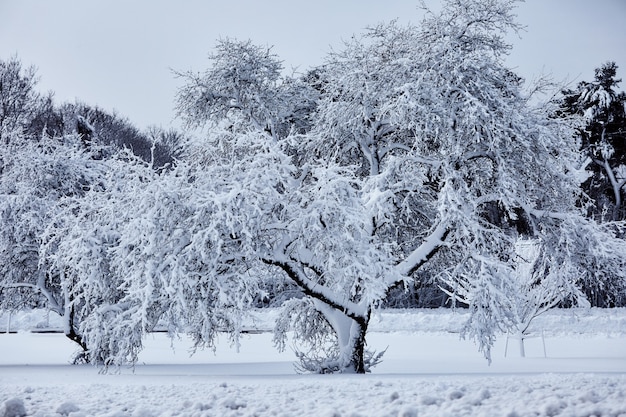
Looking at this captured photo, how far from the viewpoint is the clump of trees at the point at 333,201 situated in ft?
33.0

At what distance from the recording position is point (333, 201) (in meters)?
10.0

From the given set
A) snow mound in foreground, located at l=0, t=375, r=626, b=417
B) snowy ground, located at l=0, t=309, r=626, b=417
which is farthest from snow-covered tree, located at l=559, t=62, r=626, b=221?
snow mound in foreground, located at l=0, t=375, r=626, b=417

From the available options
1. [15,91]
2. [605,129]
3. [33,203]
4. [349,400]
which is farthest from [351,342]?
[605,129]

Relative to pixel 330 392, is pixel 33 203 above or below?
above

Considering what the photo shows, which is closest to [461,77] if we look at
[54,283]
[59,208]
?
[59,208]

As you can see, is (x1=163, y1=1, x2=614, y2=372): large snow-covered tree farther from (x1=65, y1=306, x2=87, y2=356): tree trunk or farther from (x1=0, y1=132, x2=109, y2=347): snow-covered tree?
(x1=65, y1=306, x2=87, y2=356): tree trunk

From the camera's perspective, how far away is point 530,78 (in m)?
13.3

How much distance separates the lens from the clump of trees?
1005 centimetres

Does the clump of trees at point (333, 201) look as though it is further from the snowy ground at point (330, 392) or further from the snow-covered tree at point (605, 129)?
the snow-covered tree at point (605, 129)

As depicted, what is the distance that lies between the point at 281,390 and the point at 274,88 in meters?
8.25

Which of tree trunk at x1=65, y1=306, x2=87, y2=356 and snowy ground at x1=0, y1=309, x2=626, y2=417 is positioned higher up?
tree trunk at x1=65, y1=306, x2=87, y2=356

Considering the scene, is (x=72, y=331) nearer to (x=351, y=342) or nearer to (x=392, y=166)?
(x=351, y=342)

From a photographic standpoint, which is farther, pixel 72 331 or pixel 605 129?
pixel 605 129

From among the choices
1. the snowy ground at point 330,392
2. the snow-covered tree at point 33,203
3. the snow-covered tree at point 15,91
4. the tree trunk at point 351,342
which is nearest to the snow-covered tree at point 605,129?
the snowy ground at point 330,392
